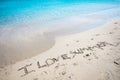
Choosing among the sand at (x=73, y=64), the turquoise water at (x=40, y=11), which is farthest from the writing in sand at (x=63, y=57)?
the turquoise water at (x=40, y=11)

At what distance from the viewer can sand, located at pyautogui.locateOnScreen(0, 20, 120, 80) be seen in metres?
3.02

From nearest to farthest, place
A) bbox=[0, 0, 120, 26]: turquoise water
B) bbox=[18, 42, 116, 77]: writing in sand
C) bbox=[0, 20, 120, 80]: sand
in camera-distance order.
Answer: bbox=[0, 20, 120, 80]: sand < bbox=[18, 42, 116, 77]: writing in sand < bbox=[0, 0, 120, 26]: turquoise water

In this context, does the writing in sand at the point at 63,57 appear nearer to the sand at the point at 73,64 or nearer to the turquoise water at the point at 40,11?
the sand at the point at 73,64

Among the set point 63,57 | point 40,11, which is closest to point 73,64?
point 63,57

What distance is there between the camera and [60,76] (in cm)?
302

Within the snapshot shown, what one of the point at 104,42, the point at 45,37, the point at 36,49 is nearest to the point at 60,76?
the point at 36,49

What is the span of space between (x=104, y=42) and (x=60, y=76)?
2.82 m

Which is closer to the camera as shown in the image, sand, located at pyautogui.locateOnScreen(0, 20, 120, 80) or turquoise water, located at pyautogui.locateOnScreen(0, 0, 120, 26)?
sand, located at pyautogui.locateOnScreen(0, 20, 120, 80)

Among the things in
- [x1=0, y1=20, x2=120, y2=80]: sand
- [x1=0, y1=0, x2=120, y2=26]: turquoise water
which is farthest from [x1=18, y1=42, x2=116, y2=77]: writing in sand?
[x1=0, y1=0, x2=120, y2=26]: turquoise water

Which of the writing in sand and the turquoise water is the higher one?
the turquoise water

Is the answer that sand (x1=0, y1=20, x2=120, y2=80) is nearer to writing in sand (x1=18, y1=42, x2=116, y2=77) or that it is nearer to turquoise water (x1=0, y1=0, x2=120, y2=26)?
writing in sand (x1=18, y1=42, x2=116, y2=77)

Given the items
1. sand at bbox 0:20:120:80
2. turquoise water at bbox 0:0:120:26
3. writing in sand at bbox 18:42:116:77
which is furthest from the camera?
turquoise water at bbox 0:0:120:26

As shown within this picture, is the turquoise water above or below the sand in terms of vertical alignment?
above

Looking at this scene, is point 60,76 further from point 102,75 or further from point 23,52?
point 23,52
